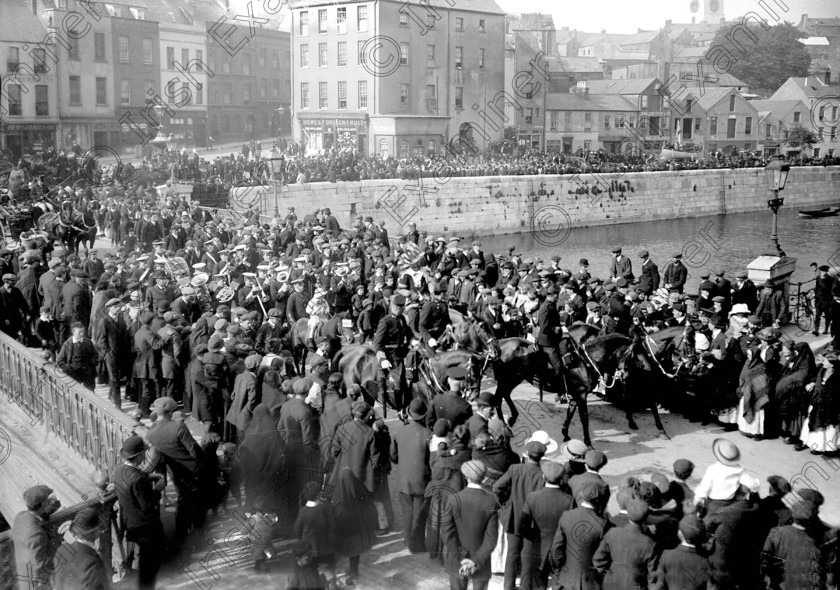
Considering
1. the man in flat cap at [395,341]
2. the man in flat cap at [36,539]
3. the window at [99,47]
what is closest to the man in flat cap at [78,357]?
the man in flat cap at [395,341]

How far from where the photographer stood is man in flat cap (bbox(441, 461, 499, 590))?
6.54 meters

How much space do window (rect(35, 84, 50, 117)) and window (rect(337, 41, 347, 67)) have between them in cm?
1698

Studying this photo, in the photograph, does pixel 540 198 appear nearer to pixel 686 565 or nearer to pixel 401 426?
pixel 401 426

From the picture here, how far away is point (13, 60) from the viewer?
44.0m

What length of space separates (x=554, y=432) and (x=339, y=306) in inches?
204

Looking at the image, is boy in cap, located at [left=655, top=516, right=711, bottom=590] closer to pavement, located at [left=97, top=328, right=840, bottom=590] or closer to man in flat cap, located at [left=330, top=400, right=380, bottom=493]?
pavement, located at [left=97, top=328, right=840, bottom=590]

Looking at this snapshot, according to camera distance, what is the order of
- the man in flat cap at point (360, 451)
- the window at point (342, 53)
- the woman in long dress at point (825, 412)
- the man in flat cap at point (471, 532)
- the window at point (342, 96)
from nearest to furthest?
1. the man in flat cap at point (471, 532)
2. the man in flat cap at point (360, 451)
3. the woman in long dress at point (825, 412)
4. the window at point (342, 53)
5. the window at point (342, 96)

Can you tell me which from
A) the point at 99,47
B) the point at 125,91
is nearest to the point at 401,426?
the point at 99,47

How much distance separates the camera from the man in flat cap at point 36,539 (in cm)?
612

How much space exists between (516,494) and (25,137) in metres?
45.6

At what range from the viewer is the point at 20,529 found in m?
6.13

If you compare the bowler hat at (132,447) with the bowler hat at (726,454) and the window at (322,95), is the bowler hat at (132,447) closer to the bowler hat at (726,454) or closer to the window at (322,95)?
the bowler hat at (726,454)

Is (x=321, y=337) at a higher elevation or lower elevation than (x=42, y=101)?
lower

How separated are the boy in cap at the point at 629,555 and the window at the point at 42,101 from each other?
46.9 m
